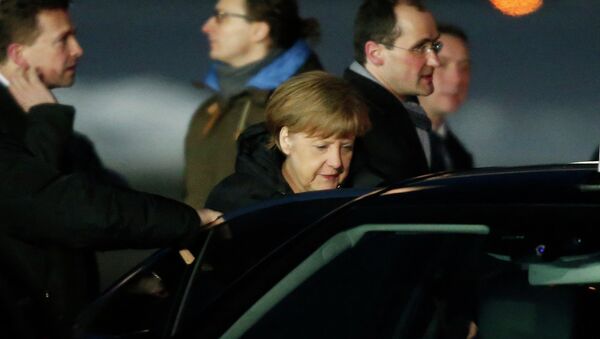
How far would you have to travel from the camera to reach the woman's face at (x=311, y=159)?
18.1 feet

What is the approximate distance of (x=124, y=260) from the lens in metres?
7.55

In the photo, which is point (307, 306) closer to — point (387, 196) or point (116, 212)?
point (387, 196)

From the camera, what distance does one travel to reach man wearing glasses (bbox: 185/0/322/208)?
708 cm

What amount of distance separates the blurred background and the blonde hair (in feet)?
5.88

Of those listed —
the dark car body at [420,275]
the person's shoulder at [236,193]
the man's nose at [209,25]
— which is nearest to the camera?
the dark car body at [420,275]

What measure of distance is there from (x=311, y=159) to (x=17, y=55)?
112 cm

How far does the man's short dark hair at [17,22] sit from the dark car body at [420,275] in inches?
67.9

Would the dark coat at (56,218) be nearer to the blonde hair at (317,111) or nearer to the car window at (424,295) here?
the blonde hair at (317,111)

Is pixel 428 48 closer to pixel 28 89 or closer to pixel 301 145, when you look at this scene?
pixel 301 145

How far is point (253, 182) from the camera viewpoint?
548 centimetres

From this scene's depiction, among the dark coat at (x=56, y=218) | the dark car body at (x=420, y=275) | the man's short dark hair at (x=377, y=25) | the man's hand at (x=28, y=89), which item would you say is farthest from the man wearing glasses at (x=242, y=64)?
the dark car body at (x=420, y=275)

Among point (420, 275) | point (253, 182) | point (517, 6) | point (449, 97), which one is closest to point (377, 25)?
point (517, 6)

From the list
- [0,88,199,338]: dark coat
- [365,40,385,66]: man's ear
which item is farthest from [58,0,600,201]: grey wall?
[0,88,199,338]: dark coat

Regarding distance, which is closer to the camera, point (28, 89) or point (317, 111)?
point (317, 111)
